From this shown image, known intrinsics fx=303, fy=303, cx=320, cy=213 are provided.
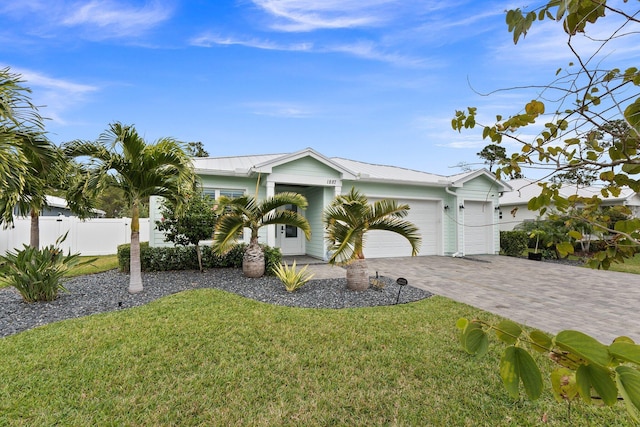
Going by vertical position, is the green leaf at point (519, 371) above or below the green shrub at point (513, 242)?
above

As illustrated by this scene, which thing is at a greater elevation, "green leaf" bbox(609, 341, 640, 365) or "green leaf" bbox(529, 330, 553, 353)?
"green leaf" bbox(609, 341, 640, 365)

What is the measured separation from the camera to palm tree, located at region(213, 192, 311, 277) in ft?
25.0

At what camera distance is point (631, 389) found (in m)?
0.58

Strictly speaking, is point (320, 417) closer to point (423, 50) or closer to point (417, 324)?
point (417, 324)

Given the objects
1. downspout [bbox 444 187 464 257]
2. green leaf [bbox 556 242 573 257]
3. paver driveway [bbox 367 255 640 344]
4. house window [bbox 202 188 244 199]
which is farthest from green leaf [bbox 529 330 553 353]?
downspout [bbox 444 187 464 257]

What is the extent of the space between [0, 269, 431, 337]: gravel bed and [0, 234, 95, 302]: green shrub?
196 millimetres

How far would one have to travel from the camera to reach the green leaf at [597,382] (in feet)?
2.07

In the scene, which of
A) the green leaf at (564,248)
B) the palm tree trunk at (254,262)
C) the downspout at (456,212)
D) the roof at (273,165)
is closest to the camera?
the green leaf at (564,248)

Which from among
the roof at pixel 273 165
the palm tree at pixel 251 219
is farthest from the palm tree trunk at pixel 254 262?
the roof at pixel 273 165

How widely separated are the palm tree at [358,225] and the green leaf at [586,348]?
593 cm

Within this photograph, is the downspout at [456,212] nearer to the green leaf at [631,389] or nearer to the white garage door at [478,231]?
the white garage door at [478,231]

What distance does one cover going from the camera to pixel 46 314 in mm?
5312

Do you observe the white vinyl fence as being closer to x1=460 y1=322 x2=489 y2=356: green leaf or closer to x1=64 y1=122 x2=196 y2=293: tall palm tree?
x1=64 y1=122 x2=196 y2=293: tall palm tree

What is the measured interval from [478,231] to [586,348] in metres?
15.8
